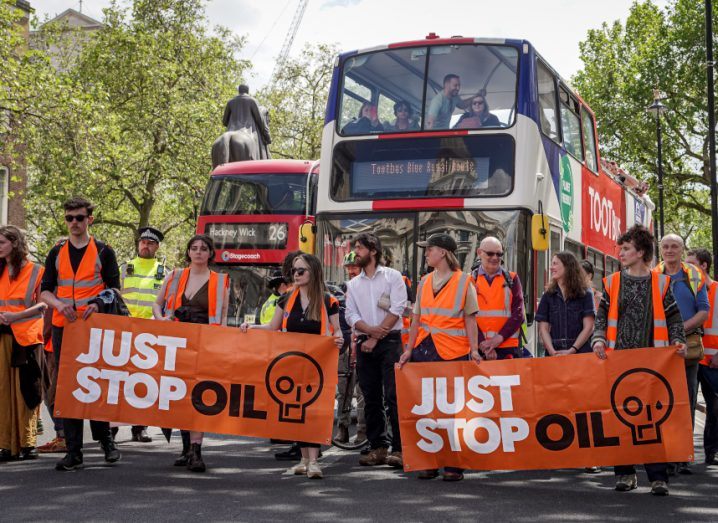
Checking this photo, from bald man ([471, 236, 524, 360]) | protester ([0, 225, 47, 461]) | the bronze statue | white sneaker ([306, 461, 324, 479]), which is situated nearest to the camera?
white sneaker ([306, 461, 324, 479])

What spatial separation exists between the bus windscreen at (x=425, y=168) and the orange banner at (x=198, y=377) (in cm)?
370

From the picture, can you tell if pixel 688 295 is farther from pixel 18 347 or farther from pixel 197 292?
pixel 18 347

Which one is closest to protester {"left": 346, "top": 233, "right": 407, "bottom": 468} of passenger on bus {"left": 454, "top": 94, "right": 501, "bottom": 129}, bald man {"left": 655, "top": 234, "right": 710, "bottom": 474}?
bald man {"left": 655, "top": 234, "right": 710, "bottom": 474}

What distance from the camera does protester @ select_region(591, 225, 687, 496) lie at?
6.98 metres

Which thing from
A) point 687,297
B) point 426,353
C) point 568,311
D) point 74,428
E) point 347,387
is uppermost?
point 687,297

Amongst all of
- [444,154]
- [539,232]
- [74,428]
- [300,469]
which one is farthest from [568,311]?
[74,428]

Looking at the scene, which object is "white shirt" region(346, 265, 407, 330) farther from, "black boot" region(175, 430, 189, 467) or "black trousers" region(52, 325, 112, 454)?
Answer: "black trousers" region(52, 325, 112, 454)

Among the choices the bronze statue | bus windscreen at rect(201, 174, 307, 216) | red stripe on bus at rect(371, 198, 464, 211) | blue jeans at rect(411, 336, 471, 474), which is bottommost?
→ blue jeans at rect(411, 336, 471, 474)

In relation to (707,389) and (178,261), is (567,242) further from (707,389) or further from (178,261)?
(178,261)

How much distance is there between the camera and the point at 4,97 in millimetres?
21344

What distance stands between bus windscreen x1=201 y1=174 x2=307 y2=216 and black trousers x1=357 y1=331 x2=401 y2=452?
36.6 feet

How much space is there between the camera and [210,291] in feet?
25.5

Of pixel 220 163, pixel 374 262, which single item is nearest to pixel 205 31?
pixel 220 163

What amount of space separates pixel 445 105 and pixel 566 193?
6.81 ft
